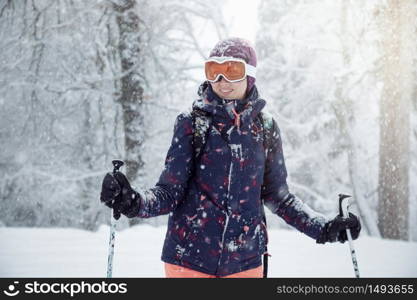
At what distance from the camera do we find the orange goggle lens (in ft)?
7.67

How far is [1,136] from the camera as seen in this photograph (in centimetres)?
1340

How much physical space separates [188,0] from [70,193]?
6.74m

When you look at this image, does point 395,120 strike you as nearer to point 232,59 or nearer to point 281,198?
point 281,198

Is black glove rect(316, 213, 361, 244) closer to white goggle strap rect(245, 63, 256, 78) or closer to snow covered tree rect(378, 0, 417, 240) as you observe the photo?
white goggle strap rect(245, 63, 256, 78)

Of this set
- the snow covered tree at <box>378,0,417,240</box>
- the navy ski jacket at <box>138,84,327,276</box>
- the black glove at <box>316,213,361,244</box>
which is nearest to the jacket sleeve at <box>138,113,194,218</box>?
the navy ski jacket at <box>138,84,327,276</box>

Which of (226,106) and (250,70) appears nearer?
(226,106)

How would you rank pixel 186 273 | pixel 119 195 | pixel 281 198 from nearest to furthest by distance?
pixel 119 195 → pixel 186 273 → pixel 281 198

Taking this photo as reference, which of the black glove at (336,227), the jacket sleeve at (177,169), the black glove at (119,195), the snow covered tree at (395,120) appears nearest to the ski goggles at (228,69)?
the jacket sleeve at (177,169)

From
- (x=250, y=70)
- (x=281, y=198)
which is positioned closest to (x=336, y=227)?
(x=281, y=198)

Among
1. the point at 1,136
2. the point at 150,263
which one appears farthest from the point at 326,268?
the point at 1,136

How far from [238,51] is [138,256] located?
414cm

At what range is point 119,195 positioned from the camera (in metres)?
2.03

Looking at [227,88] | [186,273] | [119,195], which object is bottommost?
Result: [186,273]

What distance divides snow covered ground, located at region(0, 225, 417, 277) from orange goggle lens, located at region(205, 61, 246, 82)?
3.29 m
